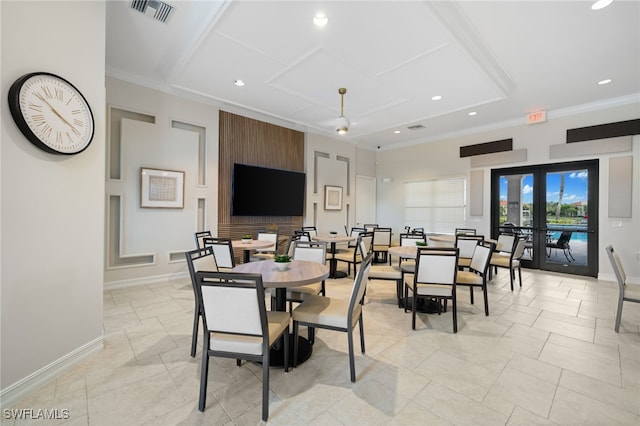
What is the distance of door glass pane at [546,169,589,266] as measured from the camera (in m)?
5.34

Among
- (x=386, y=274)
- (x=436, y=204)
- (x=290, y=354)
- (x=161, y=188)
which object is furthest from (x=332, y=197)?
(x=290, y=354)

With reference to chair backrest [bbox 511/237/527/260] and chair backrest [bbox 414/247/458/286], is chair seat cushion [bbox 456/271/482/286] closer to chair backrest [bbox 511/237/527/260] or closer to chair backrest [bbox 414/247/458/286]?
chair backrest [bbox 414/247/458/286]

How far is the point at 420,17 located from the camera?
2.82 m

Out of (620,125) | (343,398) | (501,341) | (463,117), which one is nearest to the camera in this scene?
(343,398)

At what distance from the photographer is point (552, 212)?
18.6 feet

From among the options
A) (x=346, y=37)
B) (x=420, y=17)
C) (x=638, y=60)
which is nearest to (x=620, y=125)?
(x=638, y=60)

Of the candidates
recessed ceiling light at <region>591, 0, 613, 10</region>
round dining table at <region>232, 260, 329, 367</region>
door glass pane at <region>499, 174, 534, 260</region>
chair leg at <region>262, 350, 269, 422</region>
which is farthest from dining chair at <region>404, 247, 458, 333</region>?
door glass pane at <region>499, 174, 534, 260</region>

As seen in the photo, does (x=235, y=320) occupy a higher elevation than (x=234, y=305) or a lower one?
lower

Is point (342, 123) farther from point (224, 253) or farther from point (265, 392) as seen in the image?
point (265, 392)

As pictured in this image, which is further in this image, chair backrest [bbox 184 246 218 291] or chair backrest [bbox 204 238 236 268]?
chair backrest [bbox 204 238 236 268]

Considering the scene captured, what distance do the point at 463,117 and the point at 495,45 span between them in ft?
8.93

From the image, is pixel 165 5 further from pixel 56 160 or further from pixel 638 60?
pixel 638 60

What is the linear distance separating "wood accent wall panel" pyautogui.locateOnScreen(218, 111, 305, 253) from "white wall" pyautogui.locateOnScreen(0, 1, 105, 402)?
121 inches

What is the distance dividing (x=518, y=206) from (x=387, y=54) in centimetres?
487
